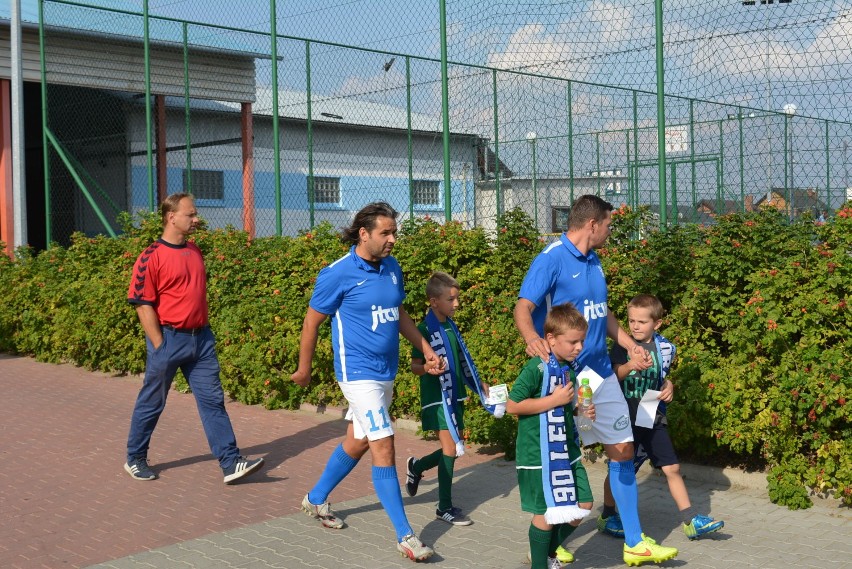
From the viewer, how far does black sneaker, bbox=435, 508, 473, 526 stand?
19.7 feet

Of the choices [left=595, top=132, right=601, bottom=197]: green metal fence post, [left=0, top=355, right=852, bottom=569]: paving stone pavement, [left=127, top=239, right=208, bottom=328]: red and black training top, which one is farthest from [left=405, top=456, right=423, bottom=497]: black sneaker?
[left=595, top=132, right=601, bottom=197]: green metal fence post

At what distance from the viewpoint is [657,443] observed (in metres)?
5.67

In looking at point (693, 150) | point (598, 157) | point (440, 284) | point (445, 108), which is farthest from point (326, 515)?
point (598, 157)

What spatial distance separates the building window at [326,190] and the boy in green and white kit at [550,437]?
32.5ft

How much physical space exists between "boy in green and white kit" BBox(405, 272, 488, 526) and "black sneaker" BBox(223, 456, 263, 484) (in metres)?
1.52

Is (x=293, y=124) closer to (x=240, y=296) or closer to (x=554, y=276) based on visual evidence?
(x=240, y=296)

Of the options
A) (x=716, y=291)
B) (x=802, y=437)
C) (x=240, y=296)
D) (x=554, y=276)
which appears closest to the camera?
(x=554, y=276)

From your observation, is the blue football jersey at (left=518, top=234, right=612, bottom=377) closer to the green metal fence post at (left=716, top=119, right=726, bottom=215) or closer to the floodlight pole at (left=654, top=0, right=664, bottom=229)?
the floodlight pole at (left=654, top=0, right=664, bottom=229)

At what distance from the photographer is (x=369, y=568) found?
5.27m

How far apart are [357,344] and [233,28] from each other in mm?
9958

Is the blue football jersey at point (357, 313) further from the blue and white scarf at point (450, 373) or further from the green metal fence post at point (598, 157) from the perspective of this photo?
the green metal fence post at point (598, 157)

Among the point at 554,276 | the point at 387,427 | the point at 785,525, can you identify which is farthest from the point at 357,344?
the point at 785,525

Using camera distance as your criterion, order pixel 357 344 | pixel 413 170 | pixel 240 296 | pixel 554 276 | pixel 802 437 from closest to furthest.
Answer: pixel 554 276 < pixel 357 344 < pixel 802 437 < pixel 240 296 < pixel 413 170

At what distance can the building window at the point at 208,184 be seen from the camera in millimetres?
17938
